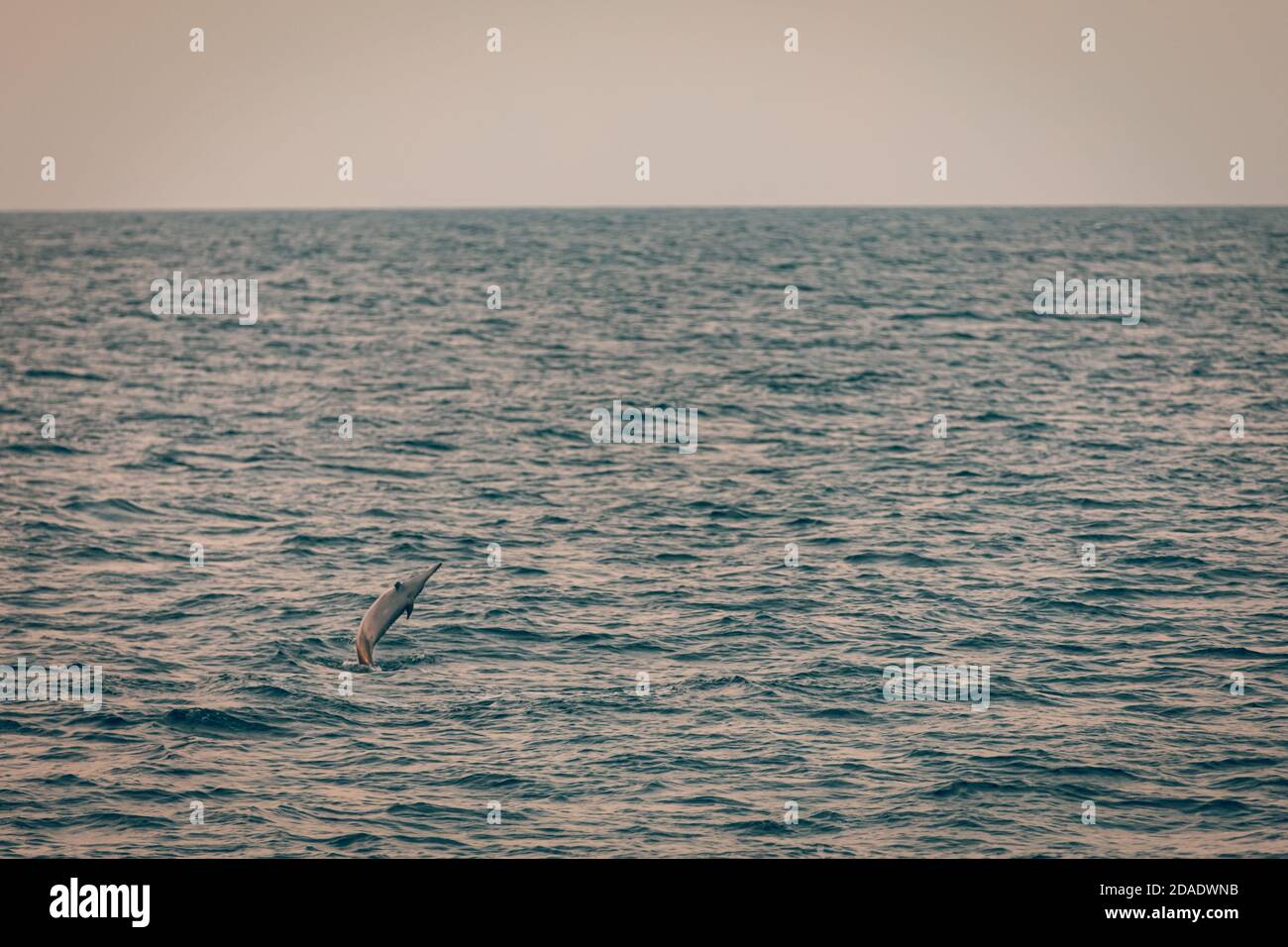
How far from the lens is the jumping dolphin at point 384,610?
A: 24781 mm

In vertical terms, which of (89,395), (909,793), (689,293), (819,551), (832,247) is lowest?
(909,793)

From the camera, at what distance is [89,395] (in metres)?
54.1

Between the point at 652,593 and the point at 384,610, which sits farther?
the point at 652,593

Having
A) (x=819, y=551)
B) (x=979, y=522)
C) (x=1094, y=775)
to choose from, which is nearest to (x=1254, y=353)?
(x=979, y=522)

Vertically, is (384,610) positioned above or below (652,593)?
above

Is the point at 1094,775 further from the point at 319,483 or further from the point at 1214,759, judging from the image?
the point at 319,483

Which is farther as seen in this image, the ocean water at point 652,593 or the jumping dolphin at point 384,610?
the jumping dolphin at point 384,610

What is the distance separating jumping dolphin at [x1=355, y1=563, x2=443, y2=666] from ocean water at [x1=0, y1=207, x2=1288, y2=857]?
Answer: 2.19ft

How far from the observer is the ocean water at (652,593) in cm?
2039

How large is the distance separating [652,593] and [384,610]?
751cm

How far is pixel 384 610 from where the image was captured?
25.2 metres

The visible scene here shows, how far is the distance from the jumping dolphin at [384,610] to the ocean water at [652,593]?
0.67 m
